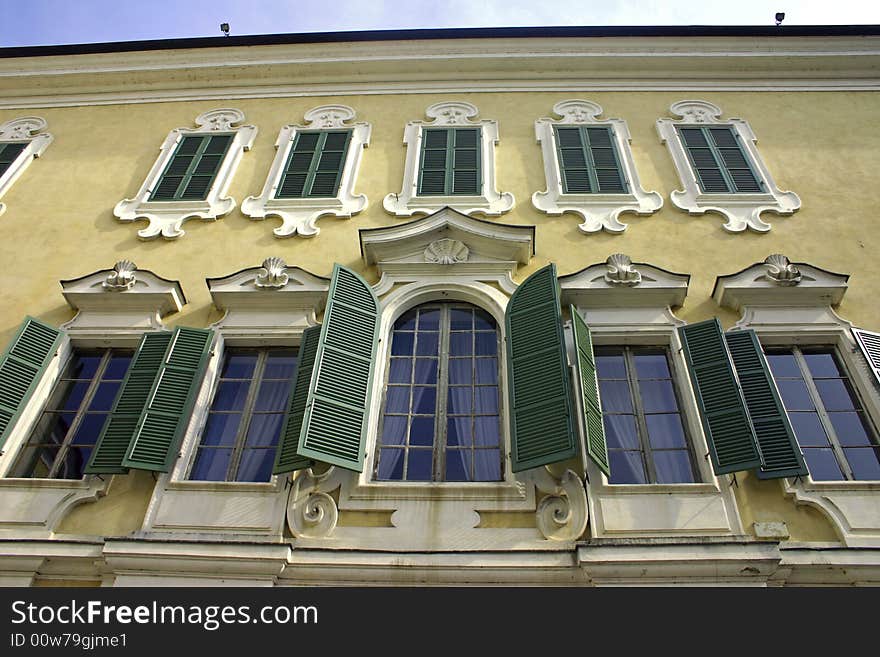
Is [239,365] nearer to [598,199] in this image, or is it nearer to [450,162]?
[450,162]

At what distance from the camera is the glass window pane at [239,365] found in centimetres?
819

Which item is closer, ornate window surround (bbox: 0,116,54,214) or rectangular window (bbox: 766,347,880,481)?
rectangular window (bbox: 766,347,880,481)

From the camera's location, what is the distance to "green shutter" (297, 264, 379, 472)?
661cm

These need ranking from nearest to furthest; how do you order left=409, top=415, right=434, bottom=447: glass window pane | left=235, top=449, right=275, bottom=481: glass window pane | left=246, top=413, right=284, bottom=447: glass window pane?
left=235, top=449, right=275, bottom=481: glass window pane
left=409, top=415, right=434, bottom=447: glass window pane
left=246, top=413, right=284, bottom=447: glass window pane

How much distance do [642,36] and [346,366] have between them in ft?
26.8

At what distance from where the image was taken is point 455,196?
33.9 ft

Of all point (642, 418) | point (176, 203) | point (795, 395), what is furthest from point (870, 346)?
point (176, 203)

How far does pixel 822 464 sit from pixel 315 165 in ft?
23.6


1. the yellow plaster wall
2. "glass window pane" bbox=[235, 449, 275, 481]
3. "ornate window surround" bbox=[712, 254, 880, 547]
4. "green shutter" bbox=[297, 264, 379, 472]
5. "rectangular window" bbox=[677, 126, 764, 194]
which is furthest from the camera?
"rectangular window" bbox=[677, 126, 764, 194]

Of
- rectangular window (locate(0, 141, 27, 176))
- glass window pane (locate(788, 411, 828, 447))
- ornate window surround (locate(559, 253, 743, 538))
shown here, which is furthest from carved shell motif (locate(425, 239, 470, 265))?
rectangular window (locate(0, 141, 27, 176))

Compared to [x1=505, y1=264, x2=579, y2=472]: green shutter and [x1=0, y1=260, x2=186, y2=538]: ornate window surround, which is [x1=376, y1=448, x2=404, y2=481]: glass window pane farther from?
[x1=0, y1=260, x2=186, y2=538]: ornate window surround

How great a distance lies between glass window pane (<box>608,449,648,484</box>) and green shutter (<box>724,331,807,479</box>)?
96cm

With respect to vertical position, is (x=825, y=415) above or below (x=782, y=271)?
below
